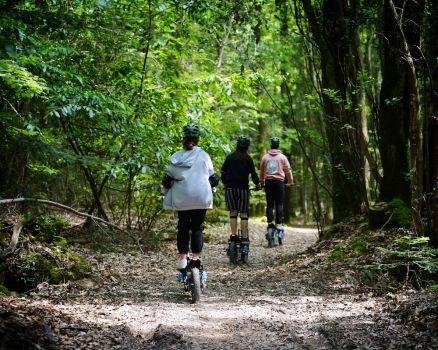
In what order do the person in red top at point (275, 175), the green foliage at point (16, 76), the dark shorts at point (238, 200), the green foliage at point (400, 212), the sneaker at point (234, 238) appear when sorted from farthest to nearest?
A: the person in red top at point (275, 175)
the dark shorts at point (238, 200)
the sneaker at point (234, 238)
the green foliage at point (400, 212)
the green foliage at point (16, 76)

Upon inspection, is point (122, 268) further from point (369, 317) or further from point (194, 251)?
point (369, 317)

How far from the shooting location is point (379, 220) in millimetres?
8148

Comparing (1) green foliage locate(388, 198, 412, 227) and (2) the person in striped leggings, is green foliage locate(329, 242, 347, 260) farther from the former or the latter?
(2) the person in striped leggings

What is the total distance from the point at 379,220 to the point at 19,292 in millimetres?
5587

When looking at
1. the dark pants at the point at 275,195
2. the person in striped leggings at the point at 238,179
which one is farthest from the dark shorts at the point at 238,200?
the dark pants at the point at 275,195

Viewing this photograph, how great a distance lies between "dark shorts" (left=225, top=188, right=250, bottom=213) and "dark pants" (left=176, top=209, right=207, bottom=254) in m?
3.26

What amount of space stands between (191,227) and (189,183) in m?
0.65

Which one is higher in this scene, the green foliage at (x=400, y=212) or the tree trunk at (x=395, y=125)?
the tree trunk at (x=395, y=125)

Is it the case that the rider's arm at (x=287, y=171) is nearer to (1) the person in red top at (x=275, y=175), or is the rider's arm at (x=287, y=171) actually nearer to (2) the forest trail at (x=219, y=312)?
(1) the person in red top at (x=275, y=175)

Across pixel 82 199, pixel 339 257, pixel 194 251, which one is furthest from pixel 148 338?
pixel 82 199

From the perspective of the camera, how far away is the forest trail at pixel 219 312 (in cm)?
456

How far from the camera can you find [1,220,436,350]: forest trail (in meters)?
4.56

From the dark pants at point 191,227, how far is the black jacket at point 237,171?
3.30 meters

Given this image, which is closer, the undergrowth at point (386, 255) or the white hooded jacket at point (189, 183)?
the undergrowth at point (386, 255)
